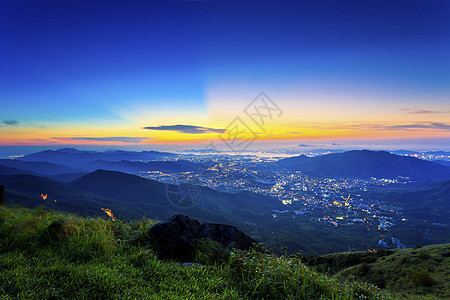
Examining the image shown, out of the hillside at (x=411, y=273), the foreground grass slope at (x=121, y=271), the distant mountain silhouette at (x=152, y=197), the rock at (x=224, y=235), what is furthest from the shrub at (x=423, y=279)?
the distant mountain silhouette at (x=152, y=197)

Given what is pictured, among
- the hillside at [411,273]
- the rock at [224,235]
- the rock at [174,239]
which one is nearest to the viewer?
the rock at [174,239]

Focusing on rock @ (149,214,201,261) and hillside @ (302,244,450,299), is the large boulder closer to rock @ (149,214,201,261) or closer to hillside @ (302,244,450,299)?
rock @ (149,214,201,261)

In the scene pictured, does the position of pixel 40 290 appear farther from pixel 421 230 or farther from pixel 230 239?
pixel 421 230

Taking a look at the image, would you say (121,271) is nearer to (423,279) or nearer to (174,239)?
(174,239)

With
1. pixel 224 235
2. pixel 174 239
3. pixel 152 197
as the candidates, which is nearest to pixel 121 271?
pixel 174 239

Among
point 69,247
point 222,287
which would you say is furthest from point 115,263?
point 222,287

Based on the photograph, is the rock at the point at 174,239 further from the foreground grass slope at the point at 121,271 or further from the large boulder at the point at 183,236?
the foreground grass slope at the point at 121,271
